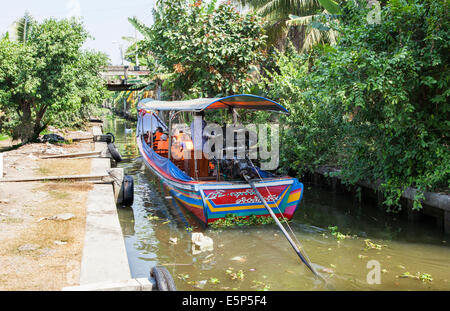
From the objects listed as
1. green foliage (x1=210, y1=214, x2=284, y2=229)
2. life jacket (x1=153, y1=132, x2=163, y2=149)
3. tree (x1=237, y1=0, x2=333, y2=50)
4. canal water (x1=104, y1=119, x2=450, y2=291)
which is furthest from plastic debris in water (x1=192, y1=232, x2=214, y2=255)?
tree (x1=237, y1=0, x2=333, y2=50)

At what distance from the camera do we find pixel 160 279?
14.8 ft

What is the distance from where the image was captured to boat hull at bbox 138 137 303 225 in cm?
821

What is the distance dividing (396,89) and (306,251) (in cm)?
335

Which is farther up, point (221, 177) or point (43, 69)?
point (43, 69)

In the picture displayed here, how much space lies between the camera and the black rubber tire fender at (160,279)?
4395 millimetres

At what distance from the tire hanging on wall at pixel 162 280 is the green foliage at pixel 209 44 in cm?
981

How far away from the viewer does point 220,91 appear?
49.2ft

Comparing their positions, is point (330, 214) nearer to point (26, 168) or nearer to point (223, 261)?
point (223, 261)

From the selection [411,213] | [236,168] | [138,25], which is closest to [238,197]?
[236,168]

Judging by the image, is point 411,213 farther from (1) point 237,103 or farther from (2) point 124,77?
(2) point 124,77

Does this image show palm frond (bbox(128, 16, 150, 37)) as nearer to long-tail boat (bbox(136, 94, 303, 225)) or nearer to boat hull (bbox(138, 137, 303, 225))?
long-tail boat (bbox(136, 94, 303, 225))
